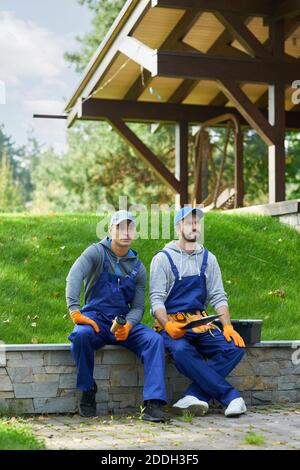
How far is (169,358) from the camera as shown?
606 cm

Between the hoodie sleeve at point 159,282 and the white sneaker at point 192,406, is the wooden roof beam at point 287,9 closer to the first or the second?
the hoodie sleeve at point 159,282

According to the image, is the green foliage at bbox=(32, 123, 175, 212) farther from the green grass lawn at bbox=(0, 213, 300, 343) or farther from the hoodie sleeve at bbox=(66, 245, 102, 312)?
the hoodie sleeve at bbox=(66, 245, 102, 312)

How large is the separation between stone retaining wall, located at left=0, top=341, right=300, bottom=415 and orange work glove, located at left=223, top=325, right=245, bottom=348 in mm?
335

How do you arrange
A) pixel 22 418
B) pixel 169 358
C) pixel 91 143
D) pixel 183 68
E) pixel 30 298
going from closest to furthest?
1. pixel 22 418
2. pixel 169 358
3. pixel 30 298
4. pixel 183 68
5. pixel 91 143

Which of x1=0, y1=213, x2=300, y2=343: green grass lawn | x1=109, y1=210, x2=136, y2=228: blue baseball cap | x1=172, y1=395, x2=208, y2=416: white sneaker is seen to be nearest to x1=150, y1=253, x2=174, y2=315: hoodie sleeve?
x1=109, y1=210, x2=136, y2=228: blue baseball cap

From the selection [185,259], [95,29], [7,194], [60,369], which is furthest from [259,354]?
[7,194]

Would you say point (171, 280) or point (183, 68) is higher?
point (183, 68)

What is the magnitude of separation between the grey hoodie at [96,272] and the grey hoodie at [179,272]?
0.10m

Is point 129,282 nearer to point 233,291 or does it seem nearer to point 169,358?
point 169,358

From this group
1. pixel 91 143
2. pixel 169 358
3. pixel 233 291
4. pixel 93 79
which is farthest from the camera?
pixel 91 143

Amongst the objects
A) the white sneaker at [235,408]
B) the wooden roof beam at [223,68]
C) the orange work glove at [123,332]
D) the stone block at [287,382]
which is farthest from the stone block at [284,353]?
the wooden roof beam at [223,68]

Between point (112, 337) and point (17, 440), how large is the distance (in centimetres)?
157

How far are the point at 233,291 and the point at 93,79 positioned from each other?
6452mm

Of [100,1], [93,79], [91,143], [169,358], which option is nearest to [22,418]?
[169,358]
